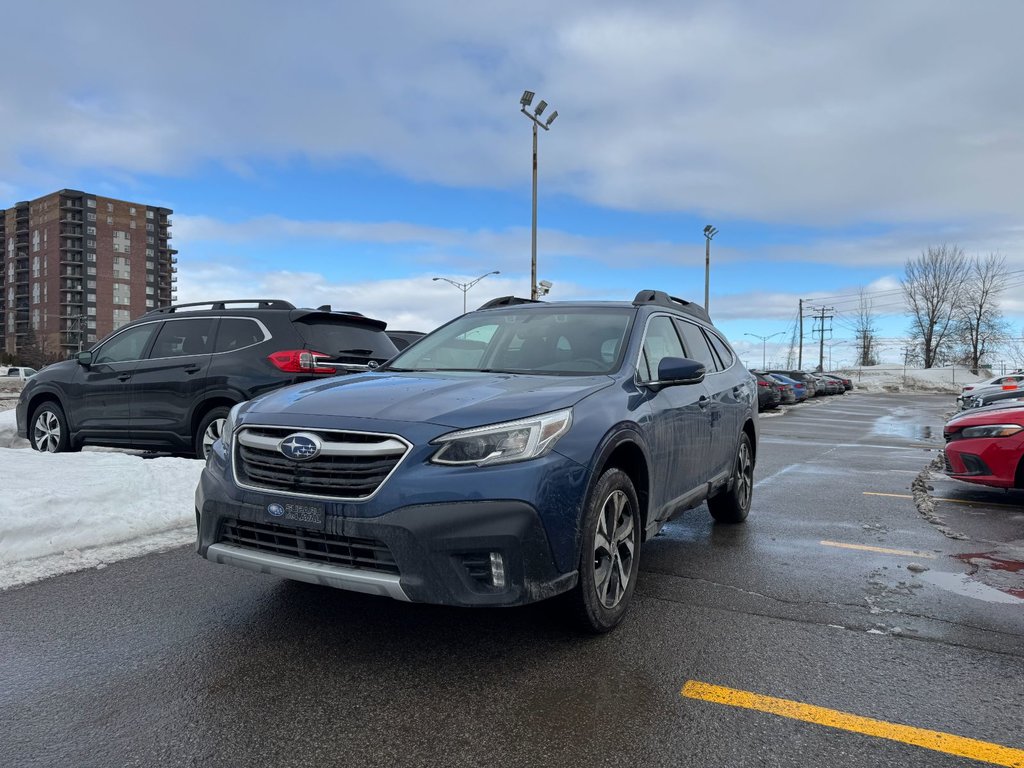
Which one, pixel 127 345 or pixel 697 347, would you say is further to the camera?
pixel 127 345

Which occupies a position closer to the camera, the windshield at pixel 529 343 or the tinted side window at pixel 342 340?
the windshield at pixel 529 343

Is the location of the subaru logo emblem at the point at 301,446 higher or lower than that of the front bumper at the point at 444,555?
higher

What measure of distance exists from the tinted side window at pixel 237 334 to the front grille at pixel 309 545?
454 centimetres

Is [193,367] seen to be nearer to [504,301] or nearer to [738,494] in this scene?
[504,301]

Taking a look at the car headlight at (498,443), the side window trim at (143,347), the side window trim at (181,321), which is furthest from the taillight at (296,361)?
the car headlight at (498,443)

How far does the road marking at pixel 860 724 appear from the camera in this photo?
2592mm

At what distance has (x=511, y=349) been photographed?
463cm

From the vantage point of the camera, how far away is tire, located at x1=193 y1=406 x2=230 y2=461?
7.66 m

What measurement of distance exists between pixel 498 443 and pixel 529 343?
61.9 inches

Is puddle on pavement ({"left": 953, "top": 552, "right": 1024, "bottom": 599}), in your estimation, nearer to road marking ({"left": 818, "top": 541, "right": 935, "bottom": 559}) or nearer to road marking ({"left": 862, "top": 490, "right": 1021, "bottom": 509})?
road marking ({"left": 818, "top": 541, "right": 935, "bottom": 559})

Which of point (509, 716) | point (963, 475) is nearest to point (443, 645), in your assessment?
point (509, 716)

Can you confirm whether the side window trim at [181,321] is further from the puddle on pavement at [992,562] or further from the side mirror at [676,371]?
the puddle on pavement at [992,562]

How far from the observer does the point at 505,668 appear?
3244 millimetres

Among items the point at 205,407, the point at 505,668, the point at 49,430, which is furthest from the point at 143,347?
the point at 505,668
